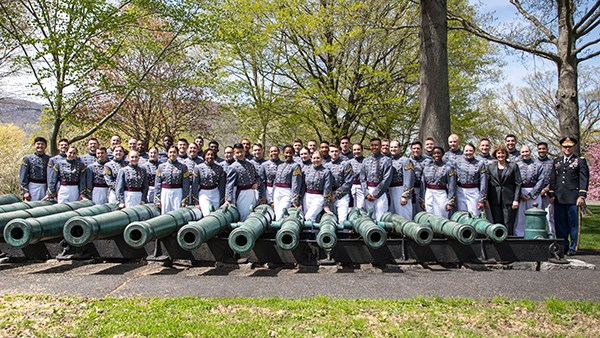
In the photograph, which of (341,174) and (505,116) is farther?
(505,116)

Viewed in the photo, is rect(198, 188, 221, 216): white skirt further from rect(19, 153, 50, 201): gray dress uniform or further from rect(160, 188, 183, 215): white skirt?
rect(19, 153, 50, 201): gray dress uniform

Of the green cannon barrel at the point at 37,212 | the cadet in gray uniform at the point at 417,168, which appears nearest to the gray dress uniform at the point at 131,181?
the green cannon barrel at the point at 37,212

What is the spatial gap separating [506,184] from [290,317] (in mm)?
5524

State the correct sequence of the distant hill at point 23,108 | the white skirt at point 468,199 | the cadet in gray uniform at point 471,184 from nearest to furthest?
the cadet in gray uniform at point 471,184 < the white skirt at point 468,199 < the distant hill at point 23,108

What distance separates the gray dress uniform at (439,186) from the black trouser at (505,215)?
0.87 m

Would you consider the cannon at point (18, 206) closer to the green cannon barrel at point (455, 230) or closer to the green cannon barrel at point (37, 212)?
the green cannon barrel at point (37, 212)

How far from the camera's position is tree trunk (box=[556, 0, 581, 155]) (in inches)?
439

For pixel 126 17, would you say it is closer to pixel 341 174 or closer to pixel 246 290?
pixel 341 174

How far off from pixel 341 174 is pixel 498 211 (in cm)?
309

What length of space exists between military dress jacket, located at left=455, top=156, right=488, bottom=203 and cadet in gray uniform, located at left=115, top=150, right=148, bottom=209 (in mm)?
6290

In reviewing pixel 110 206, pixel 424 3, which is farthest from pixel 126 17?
pixel 424 3

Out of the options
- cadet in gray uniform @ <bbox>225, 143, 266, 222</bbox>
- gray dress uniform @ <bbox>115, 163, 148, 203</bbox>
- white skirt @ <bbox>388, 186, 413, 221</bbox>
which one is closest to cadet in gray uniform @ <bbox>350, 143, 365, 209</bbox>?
white skirt @ <bbox>388, 186, 413, 221</bbox>

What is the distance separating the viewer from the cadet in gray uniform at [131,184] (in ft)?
26.6

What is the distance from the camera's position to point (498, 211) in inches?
306
